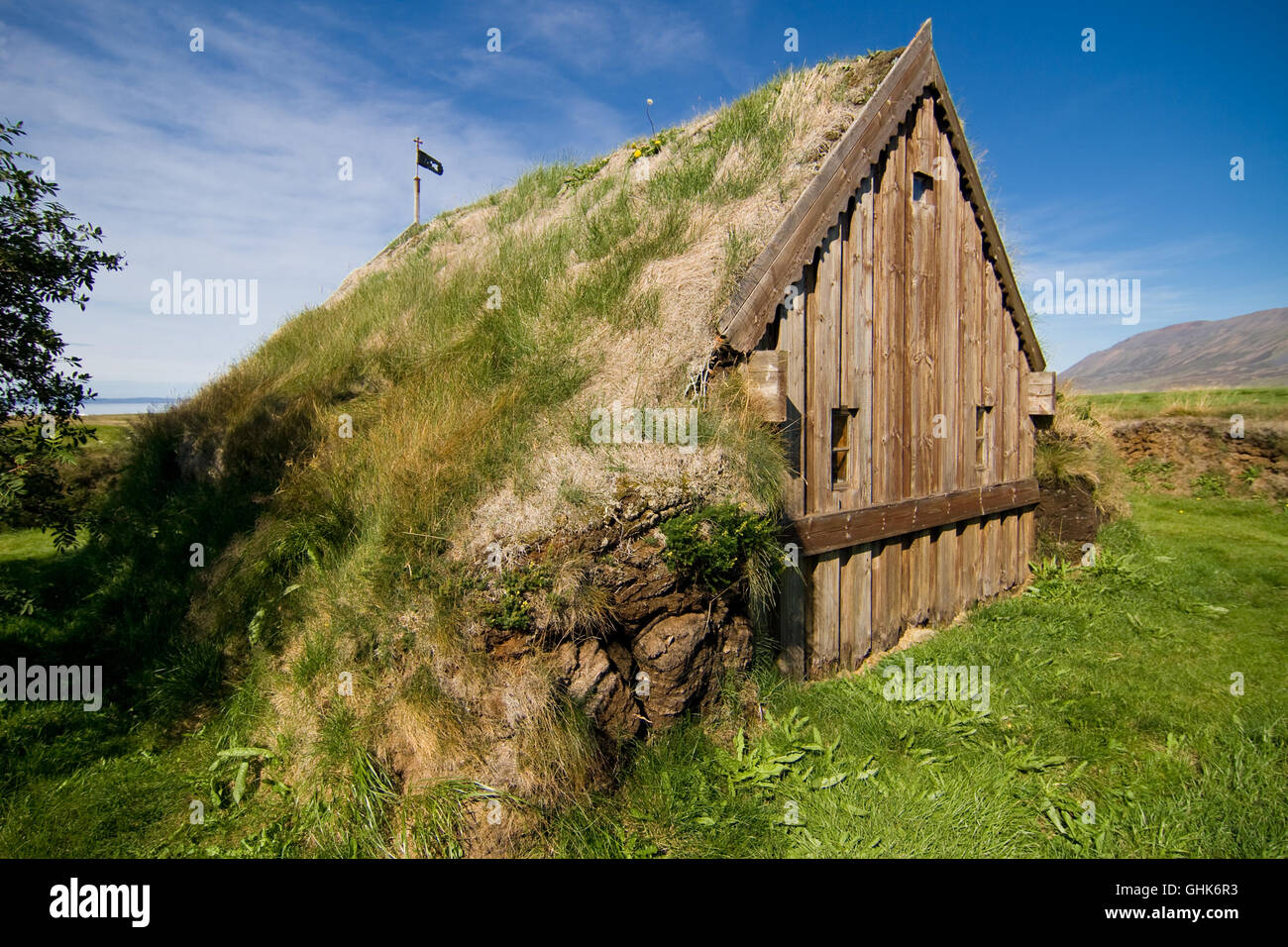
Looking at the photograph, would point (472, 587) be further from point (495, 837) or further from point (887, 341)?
point (887, 341)

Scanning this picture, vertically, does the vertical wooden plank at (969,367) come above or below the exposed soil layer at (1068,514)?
above

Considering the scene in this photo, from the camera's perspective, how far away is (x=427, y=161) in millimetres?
14664

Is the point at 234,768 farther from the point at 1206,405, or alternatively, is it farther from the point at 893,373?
the point at 1206,405

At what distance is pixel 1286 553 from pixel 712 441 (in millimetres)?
12824

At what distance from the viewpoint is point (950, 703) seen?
6332mm

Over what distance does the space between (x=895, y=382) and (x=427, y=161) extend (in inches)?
472

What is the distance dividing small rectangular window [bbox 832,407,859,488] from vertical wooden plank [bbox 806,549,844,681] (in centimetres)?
84

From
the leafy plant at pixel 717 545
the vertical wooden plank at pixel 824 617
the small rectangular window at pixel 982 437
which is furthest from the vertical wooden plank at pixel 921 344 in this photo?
the leafy plant at pixel 717 545

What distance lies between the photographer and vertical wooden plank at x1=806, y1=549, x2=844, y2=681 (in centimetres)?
681

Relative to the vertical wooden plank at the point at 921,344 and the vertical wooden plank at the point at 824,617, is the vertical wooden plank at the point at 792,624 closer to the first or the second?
the vertical wooden plank at the point at 824,617

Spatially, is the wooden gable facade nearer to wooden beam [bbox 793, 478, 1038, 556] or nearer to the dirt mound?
wooden beam [bbox 793, 478, 1038, 556]

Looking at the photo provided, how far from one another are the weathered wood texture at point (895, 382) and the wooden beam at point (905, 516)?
25 mm

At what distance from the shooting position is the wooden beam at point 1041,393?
10633 mm

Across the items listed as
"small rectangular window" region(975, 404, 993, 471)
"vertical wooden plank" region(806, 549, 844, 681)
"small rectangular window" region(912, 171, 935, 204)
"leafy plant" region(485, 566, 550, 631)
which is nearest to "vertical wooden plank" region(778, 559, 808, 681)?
"vertical wooden plank" region(806, 549, 844, 681)
